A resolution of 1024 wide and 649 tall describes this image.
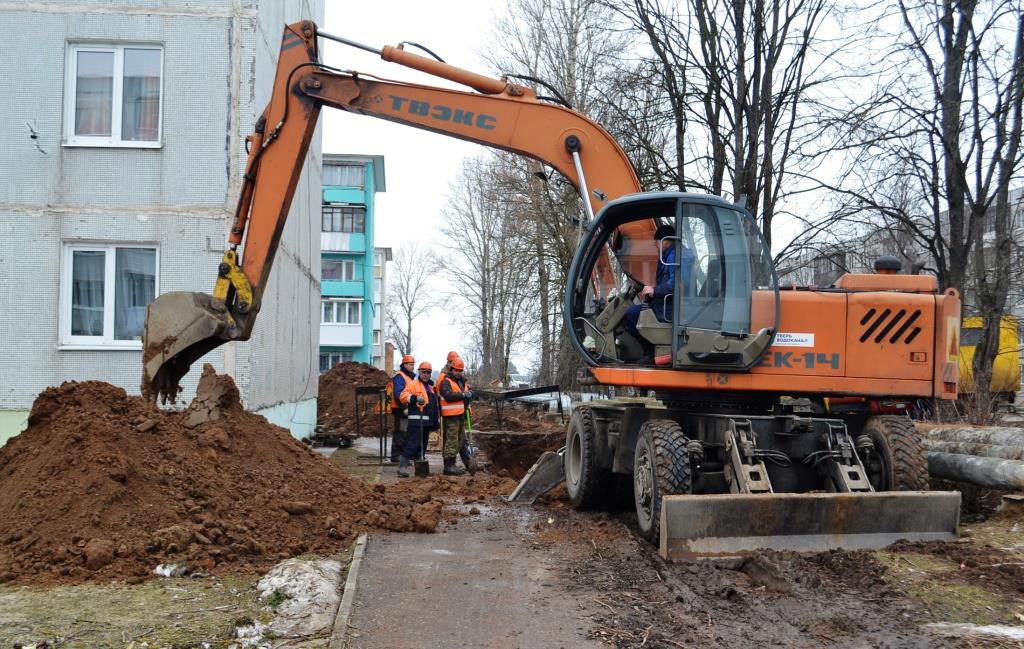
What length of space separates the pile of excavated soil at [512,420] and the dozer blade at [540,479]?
7.93 m

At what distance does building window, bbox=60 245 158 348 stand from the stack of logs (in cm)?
967

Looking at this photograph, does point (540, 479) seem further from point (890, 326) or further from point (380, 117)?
point (380, 117)

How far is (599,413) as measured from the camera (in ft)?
31.1

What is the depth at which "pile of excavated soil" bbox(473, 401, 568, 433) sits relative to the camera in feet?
65.5

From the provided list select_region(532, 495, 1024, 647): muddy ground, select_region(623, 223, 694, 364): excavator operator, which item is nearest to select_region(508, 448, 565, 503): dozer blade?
select_region(623, 223, 694, 364): excavator operator

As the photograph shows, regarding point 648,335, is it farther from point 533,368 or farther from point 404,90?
point 533,368

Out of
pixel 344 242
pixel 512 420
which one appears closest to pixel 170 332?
pixel 512 420

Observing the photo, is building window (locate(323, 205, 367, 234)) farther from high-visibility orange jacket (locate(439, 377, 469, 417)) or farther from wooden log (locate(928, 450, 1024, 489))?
wooden log (locate(928, 450, 1024, 489))

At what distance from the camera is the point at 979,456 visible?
29.4ft

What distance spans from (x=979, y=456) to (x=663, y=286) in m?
3.93

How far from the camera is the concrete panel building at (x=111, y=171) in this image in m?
11.6

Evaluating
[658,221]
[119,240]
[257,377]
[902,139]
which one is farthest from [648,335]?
[902,139]

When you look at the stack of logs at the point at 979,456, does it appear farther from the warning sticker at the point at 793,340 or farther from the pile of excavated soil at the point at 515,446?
the pile of excavated soil at the point at 515,446

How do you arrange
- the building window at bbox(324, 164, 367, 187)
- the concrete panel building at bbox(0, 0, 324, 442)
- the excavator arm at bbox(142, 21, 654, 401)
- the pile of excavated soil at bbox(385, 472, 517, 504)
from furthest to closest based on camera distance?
the building window at bbox(324, 164, 367, 187)
the concrete panel building at bbox(0, 0, 324, 442)
the pile of excavated soil at bbox(385, 472, 517, 504)
the excavator arm at bbox(142, 21, 654, 401)
